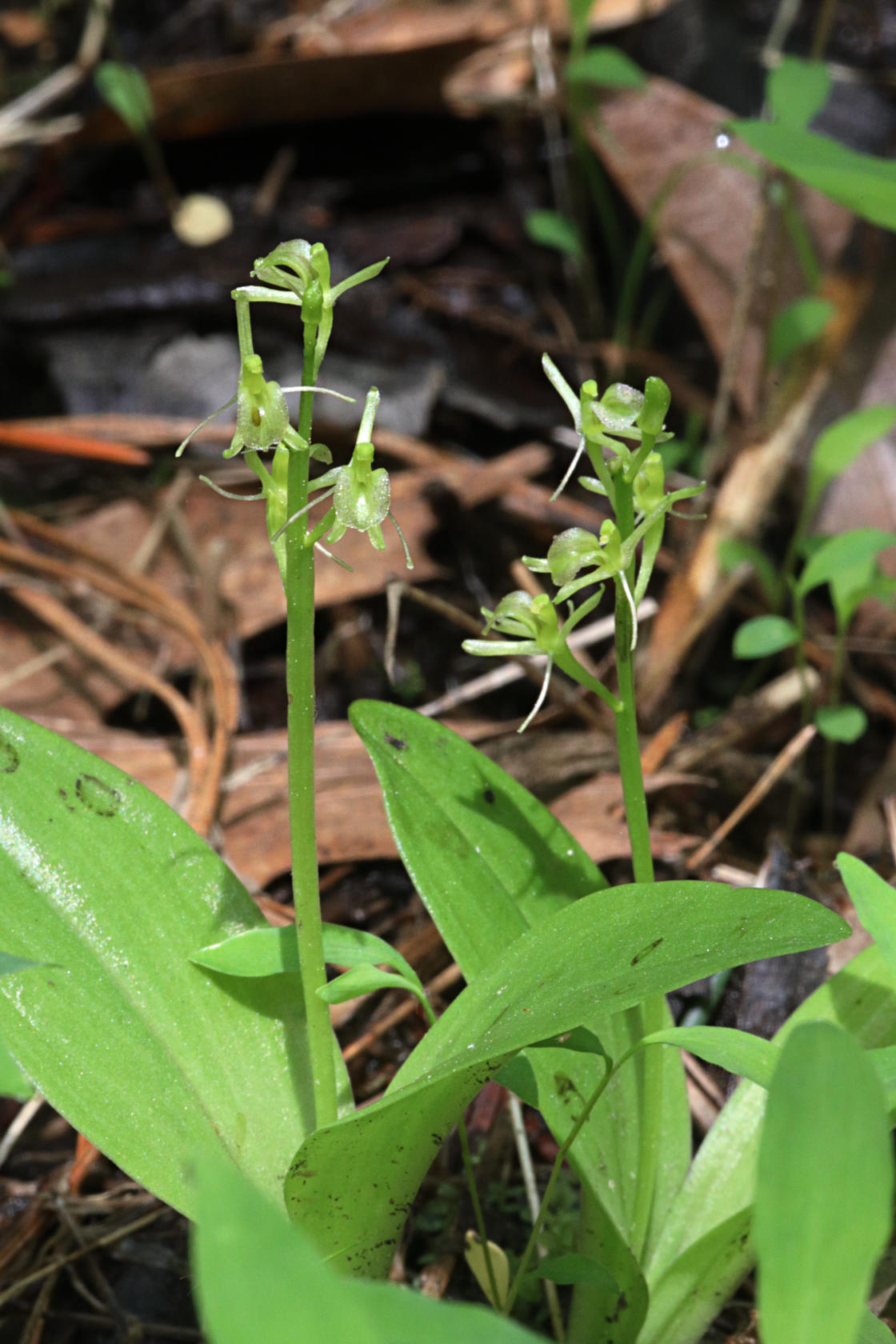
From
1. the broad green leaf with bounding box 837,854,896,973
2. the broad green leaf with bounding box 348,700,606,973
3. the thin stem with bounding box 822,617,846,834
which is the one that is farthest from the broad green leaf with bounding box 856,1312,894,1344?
the thin stem with bounding box 822,617,846,834

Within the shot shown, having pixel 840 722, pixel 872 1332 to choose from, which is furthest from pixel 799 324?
pixel 872 1332

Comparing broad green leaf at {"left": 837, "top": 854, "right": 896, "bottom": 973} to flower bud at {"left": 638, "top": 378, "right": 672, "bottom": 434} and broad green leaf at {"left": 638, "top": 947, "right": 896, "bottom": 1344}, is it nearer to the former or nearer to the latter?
broad green leaf at {"left": 638, "top": 947, "right": 896, "bottom": 1344}

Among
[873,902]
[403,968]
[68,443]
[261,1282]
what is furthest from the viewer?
[68,443]

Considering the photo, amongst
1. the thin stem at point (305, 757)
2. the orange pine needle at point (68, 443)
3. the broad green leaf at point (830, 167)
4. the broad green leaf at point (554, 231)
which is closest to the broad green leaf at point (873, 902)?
the thin stem at point (305, 757)

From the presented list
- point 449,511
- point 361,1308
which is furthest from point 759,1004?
point 449,511

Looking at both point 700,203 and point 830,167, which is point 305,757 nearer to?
point 830,167

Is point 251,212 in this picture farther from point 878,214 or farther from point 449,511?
point 878,214
